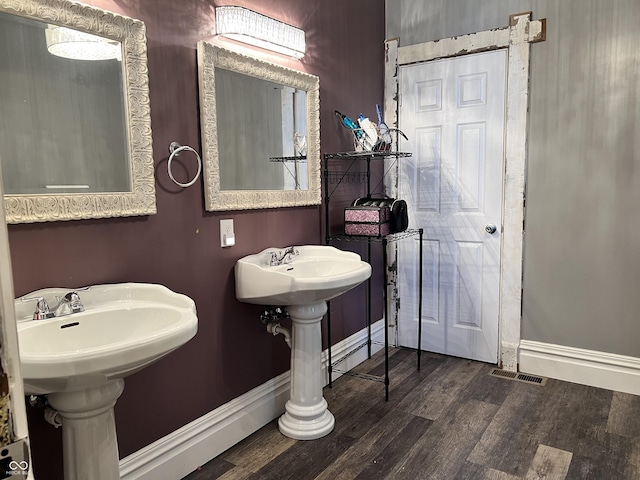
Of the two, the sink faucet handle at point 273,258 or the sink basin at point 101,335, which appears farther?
the sink faucet handle at point 273,258

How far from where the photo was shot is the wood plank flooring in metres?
2.07

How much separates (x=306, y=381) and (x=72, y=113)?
5.12 ft

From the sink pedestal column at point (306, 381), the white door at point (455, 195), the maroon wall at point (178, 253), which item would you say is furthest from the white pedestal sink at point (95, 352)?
the white door at point (455, 195)

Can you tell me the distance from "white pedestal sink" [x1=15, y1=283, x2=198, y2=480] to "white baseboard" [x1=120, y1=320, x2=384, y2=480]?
17.0 inches

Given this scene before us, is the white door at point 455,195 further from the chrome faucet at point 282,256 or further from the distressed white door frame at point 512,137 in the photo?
the chrome faucet at point 282,256

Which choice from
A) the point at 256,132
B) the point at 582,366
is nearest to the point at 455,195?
the point at 582,366

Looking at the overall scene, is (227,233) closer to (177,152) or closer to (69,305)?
(177,152)

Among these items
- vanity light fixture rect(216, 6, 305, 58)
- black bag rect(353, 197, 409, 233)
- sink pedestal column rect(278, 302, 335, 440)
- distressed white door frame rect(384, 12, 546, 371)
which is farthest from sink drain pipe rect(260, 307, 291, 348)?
→ distressed white door frame rect(384, 12, 546, 371)

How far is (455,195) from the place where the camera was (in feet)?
10.5

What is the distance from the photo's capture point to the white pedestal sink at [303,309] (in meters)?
2.14

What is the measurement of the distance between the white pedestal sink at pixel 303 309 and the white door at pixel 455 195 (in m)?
1.01

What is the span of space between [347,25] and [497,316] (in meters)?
2.10

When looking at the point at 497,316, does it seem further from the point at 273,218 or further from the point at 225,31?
the point at 225,31

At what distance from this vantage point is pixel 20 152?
1485mm
